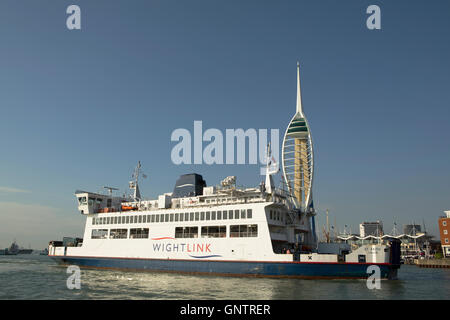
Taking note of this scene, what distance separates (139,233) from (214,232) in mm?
9998

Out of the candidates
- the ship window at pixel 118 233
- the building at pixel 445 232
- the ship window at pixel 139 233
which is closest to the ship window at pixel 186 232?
the ship window at pixel 139 233

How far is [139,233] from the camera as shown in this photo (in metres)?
37.7

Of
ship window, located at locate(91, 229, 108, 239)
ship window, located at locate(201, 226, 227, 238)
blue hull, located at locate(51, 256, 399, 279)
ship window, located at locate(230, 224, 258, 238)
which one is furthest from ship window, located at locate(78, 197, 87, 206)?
ship window, located at locate(230, 224, 258, 238)

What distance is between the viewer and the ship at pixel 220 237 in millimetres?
28125

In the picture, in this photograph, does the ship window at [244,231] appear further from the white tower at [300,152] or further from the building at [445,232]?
the building at [445,232]

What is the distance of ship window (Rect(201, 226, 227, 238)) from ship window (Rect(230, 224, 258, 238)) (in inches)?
34.2

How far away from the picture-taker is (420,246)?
117938mm

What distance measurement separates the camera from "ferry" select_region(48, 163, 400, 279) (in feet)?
92.1

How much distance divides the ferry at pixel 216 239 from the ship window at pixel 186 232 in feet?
0.33

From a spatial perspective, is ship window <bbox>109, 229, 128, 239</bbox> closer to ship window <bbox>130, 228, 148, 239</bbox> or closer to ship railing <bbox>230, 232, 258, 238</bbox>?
ship window <bbox>130, 228, 148, 239</bbox>

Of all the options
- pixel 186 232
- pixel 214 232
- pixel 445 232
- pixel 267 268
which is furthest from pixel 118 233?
pixel 445 232
